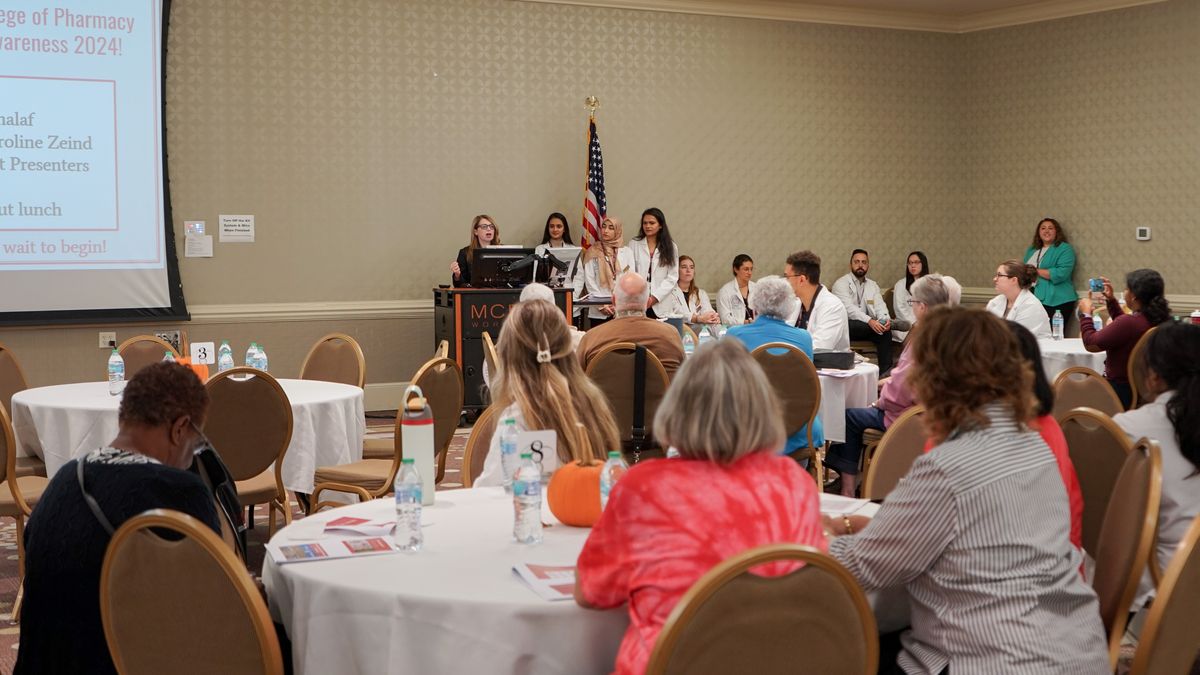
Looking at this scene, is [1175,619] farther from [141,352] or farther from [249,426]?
[141,352]

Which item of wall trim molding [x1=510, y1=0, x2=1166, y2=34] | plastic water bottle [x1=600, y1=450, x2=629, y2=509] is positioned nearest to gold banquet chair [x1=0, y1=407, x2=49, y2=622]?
plastic water bottle [x1=600, y1=450, x2=629, y2=509]

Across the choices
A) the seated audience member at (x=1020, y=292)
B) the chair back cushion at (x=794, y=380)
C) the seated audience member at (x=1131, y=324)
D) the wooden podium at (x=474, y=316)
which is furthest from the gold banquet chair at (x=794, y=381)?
the wooden podium at (x=474, y=316)

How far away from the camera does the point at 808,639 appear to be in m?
2.02

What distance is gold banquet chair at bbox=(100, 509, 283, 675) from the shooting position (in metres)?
2.20

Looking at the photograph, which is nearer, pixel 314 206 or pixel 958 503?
pixel 958 503

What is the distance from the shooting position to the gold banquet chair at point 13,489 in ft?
14.6

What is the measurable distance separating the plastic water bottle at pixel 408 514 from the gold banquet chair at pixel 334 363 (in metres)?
3.79

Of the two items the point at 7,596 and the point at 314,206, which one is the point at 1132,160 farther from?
the point at 7,596

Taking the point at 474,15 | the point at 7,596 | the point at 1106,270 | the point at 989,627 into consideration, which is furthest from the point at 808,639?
the point at 1106,270

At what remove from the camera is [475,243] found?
9.43 m

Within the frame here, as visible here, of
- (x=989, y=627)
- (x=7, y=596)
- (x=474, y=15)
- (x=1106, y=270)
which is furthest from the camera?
(x=1106, y=270)

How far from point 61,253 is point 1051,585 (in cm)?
783

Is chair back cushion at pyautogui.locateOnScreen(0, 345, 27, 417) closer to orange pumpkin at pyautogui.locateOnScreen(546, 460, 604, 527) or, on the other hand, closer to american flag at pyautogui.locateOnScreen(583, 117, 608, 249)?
orange pumpkin at pyautogui.locateOnScreen(546, 460, 604, 527)

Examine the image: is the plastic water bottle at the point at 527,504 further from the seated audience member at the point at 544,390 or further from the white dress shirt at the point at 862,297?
the white dress shirt at the point at 862,297
